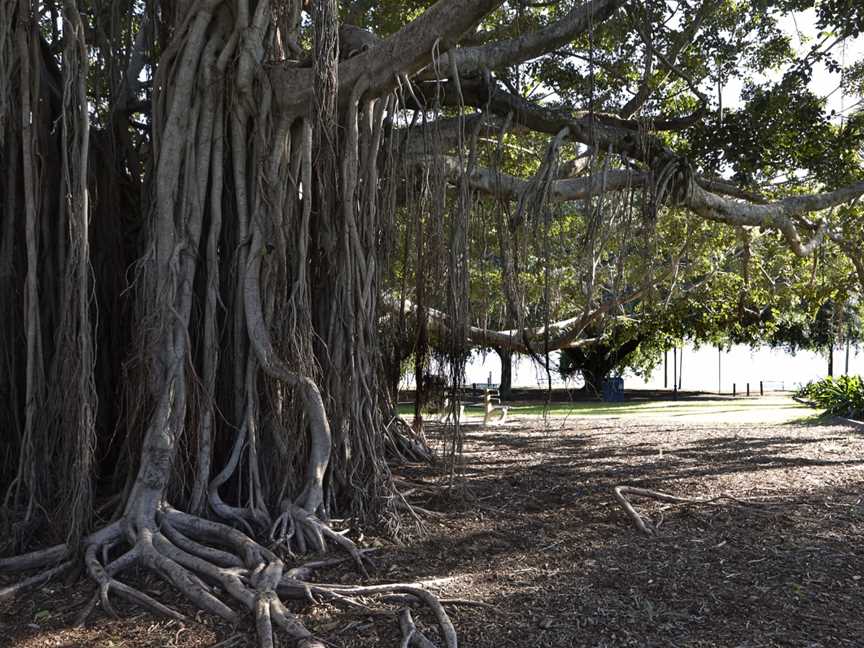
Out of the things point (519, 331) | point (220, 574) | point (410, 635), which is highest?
point (519, 331)

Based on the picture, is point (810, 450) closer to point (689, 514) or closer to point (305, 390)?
point (689, 514)

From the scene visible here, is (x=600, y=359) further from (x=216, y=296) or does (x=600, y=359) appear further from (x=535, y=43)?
(x=216, y=296)

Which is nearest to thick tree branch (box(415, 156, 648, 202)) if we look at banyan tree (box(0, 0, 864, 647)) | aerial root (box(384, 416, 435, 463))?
banyan tree (box(0, 0, 864, 647))

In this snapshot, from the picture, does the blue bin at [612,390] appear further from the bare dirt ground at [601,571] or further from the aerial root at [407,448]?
the bare dirt ground at [601,571]

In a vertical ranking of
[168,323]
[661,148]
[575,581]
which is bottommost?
[575,581]

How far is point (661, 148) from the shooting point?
611cm

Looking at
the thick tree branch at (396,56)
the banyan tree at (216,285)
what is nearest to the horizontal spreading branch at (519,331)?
the banyan tree at (216,285)

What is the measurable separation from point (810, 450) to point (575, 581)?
4869 mm

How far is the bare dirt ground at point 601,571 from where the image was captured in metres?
2.94

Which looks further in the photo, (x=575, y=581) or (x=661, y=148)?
(x=661, y=148)

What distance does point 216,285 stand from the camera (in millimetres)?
4184

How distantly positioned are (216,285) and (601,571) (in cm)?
232

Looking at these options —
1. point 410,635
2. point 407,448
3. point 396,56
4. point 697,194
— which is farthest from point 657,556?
point 697,194

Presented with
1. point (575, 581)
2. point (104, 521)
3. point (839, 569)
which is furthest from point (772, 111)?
point (104, 521)
